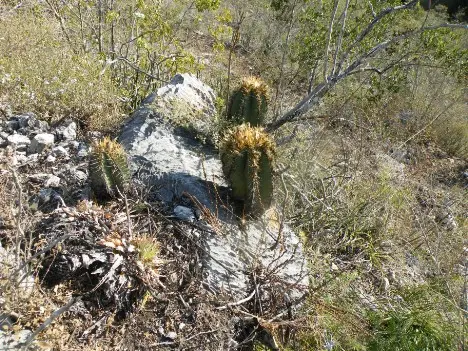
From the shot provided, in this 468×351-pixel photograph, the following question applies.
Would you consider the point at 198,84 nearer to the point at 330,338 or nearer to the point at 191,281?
the point at 191,281

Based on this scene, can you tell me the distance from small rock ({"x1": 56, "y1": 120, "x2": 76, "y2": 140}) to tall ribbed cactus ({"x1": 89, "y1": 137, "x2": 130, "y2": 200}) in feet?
2.61

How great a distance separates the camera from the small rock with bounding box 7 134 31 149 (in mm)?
2779

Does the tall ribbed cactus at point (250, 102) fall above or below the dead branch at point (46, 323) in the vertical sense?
above

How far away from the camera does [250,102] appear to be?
10.0 feet

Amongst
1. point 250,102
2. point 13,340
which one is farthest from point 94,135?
point 13,340

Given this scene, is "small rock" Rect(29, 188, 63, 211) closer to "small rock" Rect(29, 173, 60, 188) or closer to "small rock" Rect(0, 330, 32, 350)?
"small rock" Rect(29, 173, 60, 188)

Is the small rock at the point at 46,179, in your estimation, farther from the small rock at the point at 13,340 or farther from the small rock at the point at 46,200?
the small rock at the point at 13,340

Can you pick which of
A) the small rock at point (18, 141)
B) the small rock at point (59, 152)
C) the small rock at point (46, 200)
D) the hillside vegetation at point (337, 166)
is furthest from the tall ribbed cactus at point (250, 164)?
the small rock at point (18, 141)

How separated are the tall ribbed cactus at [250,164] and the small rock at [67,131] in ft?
4.42

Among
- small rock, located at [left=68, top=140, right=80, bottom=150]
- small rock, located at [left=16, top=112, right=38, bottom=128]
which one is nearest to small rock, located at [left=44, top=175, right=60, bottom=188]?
small rock, located at [left=68, top=140, right=80, bottom=150]

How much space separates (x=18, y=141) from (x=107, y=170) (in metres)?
0.96

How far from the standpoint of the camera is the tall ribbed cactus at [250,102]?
119 inches

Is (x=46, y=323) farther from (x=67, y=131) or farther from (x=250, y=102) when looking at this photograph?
(x=250, y=102)

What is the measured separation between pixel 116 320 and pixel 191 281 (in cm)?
43
